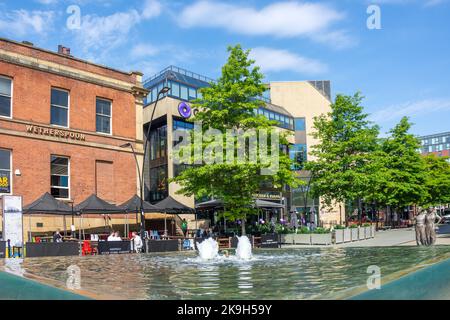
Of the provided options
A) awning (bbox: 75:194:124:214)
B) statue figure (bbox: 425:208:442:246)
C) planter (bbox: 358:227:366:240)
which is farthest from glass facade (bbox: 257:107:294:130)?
statue figure (bbox: 425:208:442:246)

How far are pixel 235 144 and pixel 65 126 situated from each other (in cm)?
1268

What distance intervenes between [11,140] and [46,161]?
2.60 metres

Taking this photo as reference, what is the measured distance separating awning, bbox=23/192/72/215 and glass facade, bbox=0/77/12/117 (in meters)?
6.95

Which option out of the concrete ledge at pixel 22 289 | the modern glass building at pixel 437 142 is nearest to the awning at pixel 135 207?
the concrete ledge at pixel 22 289

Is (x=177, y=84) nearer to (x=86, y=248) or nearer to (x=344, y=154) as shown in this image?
(x=344, y=154)

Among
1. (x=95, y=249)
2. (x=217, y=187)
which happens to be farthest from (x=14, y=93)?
(x=217, y=187)

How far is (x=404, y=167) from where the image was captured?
1998 inches

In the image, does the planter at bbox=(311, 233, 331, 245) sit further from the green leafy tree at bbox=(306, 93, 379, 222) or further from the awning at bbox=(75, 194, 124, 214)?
the awning at bbox=(75, 194, 124, 214)

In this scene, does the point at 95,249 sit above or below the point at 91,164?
below

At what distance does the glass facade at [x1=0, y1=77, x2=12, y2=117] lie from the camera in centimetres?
2919

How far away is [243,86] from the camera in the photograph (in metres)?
28.6

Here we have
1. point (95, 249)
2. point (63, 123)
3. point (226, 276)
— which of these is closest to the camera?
point (226, 276)

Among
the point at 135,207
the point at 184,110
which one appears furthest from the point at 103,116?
the point at 184,110
